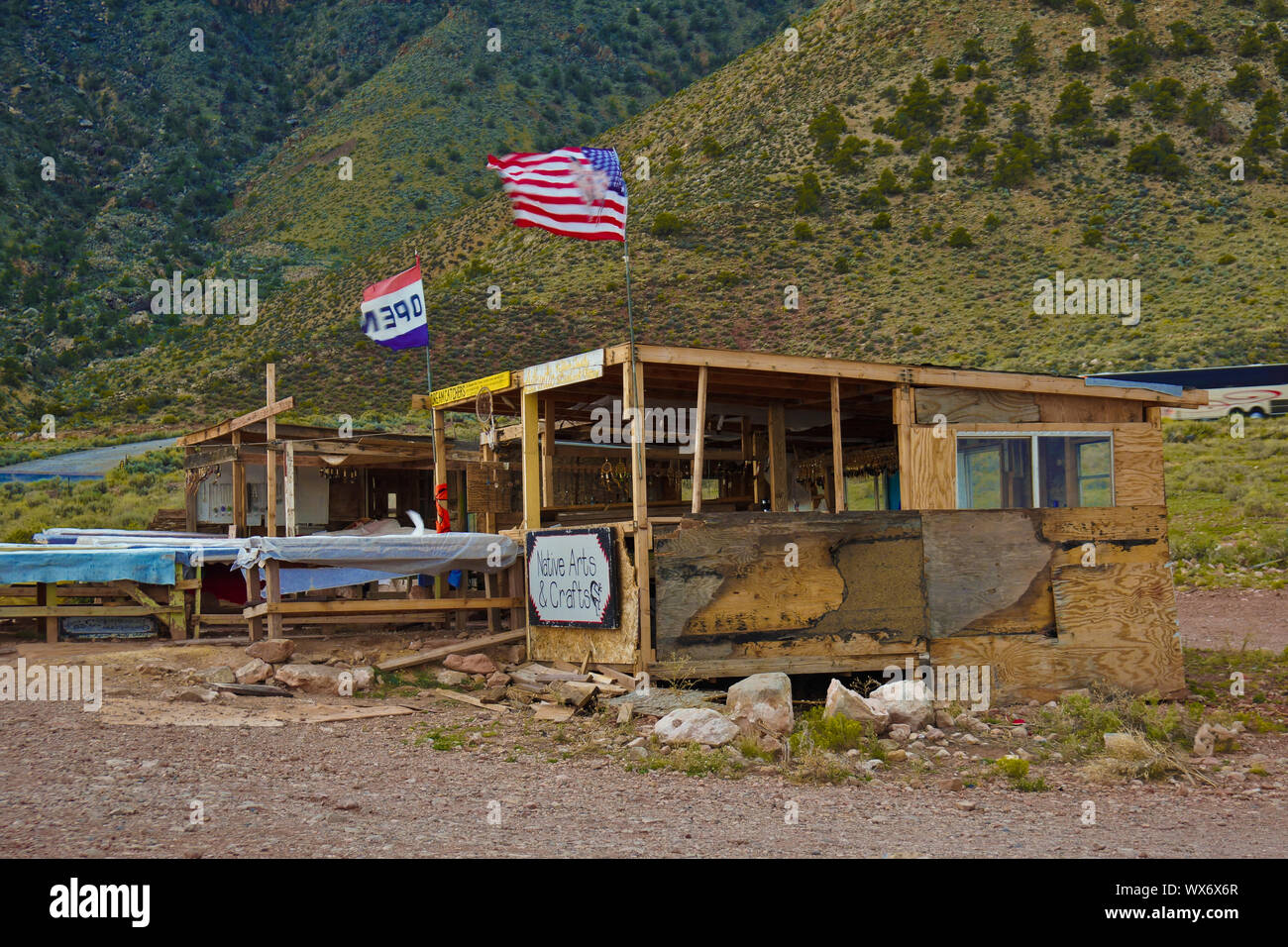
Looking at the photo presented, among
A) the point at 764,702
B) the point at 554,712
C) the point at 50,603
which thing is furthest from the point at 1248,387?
the point at 50,603

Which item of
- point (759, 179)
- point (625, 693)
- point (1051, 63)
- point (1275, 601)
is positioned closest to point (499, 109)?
point (759, 179)

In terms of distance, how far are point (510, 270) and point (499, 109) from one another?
33.4m

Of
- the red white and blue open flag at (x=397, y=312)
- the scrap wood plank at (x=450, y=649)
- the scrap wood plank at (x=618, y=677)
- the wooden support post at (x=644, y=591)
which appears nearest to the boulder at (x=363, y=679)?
the scrap wood plank at (x=450, y=649)

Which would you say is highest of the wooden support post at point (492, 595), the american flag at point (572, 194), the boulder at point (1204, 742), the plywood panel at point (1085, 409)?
the american flag at point (572, 194)

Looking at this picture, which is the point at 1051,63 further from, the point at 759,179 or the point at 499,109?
the point at 499,109

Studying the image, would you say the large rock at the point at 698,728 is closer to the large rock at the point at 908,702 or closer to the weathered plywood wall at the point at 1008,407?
the large rock at the point at 908,702

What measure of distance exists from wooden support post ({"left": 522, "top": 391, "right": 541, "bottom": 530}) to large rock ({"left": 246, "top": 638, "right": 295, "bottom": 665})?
3047 mm

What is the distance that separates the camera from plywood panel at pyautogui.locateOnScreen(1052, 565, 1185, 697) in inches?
521

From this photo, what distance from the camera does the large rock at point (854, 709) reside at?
10992 mm

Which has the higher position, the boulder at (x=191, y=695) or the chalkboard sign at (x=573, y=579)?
the chalkboard sign at (x=573, y=579)

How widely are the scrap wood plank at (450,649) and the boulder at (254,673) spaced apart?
1172 mm

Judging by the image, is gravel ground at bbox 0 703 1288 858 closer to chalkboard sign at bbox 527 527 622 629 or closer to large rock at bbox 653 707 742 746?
large rock at bbox 653 707 742 746

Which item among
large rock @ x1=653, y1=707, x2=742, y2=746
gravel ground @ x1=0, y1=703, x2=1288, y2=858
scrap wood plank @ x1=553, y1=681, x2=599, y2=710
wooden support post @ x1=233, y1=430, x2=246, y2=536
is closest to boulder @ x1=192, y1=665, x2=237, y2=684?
gravel ground @ x1=0, y1=703, x2=1288, y2=858

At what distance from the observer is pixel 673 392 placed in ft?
49.7
